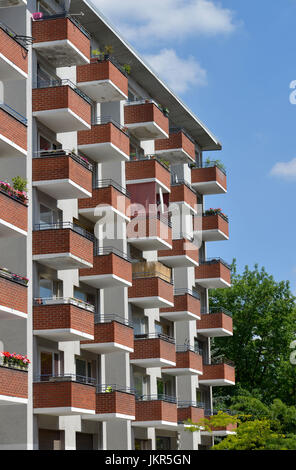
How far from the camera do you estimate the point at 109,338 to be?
1754 inches

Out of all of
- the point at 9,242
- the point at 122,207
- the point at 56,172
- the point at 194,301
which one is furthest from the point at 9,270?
the point at 194,301

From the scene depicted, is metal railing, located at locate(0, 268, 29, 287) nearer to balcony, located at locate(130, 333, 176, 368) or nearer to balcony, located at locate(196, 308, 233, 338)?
balcony, located at locate(130, 333, 176, 368)

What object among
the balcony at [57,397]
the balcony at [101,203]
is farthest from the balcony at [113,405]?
the balcony at [101,203]

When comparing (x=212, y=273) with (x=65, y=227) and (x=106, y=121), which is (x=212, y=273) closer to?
(x=106, y=121)

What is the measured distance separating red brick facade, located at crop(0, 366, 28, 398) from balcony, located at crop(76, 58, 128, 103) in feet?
50.0

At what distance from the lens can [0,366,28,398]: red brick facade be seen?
35.4 m


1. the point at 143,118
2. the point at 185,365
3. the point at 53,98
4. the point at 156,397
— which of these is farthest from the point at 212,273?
the point at 53,98

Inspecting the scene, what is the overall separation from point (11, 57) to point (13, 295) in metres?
9.12

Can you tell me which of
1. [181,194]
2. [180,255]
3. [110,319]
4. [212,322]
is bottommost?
[110,319]

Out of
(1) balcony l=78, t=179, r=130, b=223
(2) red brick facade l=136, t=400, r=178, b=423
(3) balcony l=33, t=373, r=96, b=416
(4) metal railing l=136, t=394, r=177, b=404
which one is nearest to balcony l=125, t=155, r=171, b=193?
(1) balcony l=78, t=179, r=130, b=223

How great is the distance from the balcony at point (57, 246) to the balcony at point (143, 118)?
11792 millimetres

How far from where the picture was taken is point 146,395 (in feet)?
169

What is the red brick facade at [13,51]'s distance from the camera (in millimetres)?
38234

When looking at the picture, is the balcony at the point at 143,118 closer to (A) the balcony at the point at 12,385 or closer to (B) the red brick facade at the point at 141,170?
(B) the red brick facade at the point at 141,170
